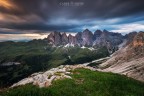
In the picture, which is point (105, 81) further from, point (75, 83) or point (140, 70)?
point (140, 70)

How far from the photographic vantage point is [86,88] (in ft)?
121

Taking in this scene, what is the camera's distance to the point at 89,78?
43.1 m

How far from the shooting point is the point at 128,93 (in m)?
36.9

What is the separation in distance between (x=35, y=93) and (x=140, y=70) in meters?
146

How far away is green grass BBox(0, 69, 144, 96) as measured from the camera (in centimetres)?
3332

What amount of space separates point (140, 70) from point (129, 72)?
10437 mm

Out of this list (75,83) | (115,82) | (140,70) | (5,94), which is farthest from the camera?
(140,70)

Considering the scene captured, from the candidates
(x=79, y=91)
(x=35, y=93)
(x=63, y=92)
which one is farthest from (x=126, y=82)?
(x=35, y=93)

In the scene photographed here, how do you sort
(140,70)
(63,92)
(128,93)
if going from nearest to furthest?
(63,92) → (128,93) → (140,70)

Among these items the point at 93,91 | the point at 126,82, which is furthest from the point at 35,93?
the point at 126,82

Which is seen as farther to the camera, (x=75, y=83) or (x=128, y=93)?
(x=75, y=83)

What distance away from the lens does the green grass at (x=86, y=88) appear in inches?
1312

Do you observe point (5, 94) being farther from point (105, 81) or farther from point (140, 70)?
point (140, 70)

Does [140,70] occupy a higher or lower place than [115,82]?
lower
